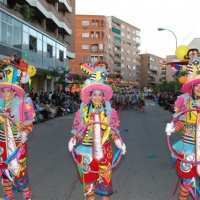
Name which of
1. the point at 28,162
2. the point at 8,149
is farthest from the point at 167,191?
the point at 28,162

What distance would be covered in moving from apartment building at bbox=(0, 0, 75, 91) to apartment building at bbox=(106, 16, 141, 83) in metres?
56.8

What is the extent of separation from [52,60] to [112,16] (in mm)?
66967

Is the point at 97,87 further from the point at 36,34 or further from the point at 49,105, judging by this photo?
the point at 36,34

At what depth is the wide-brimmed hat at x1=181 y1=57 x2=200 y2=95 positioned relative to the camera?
12.6 feet

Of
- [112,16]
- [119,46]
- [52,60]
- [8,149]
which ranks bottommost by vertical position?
[8,149]

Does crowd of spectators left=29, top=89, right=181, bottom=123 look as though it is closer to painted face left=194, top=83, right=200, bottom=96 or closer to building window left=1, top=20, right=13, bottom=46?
building window left=1, top=20, right=13, bottom=46

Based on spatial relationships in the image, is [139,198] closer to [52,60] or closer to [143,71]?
[52,60]

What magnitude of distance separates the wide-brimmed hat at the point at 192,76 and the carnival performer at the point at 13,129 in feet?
7.00

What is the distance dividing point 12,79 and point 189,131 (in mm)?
2478

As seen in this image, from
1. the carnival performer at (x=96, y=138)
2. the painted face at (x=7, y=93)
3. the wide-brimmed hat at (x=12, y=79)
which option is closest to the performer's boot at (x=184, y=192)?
the carnival performer at (x=96, y=138)

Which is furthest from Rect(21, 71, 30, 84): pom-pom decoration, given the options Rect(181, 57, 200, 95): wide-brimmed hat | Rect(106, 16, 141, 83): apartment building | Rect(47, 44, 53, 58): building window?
Rect(106, 16, 141, 83): apartment building

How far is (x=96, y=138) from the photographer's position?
3.89 m

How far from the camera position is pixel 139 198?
192 inches

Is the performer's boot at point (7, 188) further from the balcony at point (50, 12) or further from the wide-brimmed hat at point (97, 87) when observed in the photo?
the balcony at point (50, 12)
